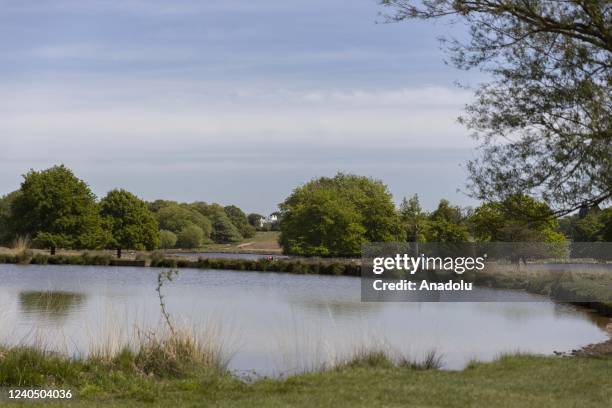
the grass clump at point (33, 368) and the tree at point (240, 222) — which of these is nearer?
the grass clump at point (33, 368)

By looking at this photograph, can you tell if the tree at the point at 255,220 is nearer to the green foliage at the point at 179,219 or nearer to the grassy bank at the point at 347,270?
the green foliage at the point at 179,219

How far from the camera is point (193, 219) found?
295ft

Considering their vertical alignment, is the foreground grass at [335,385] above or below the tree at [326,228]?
below

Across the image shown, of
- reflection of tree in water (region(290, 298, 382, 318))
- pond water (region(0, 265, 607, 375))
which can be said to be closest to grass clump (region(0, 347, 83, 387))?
pond water (region(0, 265, 607, 375))

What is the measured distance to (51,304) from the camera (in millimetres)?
19734

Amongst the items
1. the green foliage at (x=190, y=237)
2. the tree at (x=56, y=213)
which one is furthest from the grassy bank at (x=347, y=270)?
the green foliage at (x=190, y=237)

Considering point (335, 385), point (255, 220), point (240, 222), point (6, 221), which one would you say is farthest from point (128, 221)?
point (255, 220)

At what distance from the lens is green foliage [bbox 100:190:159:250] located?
58.4 metres

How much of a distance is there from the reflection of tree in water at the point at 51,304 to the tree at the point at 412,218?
33420mm

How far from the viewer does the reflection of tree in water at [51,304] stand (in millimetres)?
17984

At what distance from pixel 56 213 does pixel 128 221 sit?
601 centimetres

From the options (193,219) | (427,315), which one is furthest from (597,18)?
(193,219)

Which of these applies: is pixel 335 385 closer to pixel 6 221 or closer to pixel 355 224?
pixel 355 224

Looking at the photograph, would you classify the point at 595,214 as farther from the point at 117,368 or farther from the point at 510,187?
the point at 117,368
